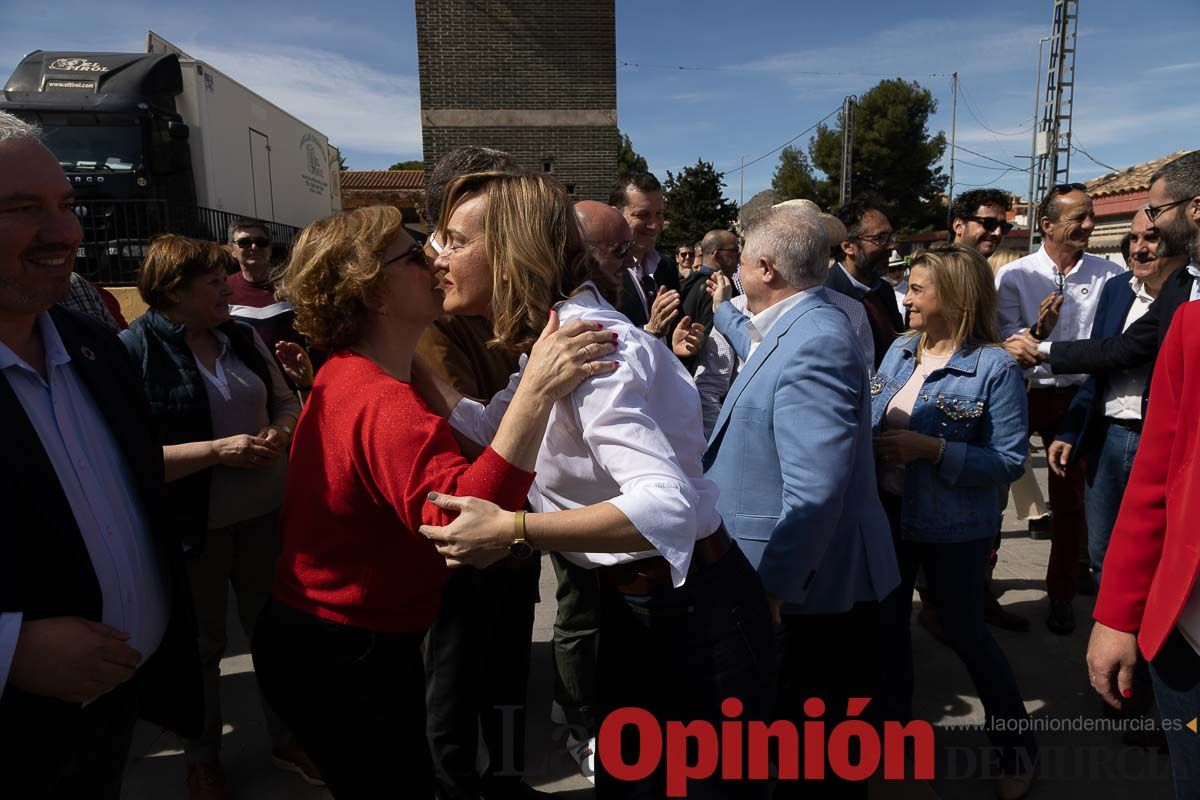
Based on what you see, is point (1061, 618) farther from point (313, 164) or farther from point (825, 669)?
point (313, 164)

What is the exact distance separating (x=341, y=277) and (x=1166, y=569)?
6.33 feet

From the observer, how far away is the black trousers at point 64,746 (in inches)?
57.6

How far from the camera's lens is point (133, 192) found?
1060 cm

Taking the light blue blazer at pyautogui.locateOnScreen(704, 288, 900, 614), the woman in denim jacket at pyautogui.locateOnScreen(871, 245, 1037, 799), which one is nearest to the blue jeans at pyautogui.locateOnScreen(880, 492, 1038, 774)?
the woman in denim jacket at pyautogui.locateOnScreen(871, 245, 1037, 799)

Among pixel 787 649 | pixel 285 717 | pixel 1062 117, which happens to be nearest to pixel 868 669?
pixel 787 649

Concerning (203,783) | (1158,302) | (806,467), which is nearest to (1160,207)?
(1158,302)

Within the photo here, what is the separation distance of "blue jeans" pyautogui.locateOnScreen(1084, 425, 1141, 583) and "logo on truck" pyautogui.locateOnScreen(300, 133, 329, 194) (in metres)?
16.6

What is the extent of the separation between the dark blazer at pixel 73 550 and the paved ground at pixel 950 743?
4.47 feet

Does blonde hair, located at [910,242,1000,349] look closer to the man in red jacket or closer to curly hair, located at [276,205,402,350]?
the man in red jacket

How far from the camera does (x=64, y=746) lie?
61.9 inches

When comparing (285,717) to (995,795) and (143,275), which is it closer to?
(143,275)

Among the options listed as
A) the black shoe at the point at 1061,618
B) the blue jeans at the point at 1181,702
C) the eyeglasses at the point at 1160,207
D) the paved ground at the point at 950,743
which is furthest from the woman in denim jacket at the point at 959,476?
the black shoe at the point at 1061,618

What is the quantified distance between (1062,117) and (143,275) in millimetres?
20239

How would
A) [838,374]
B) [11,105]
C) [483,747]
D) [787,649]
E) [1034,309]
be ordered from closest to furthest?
[838,374] < [787,649] < [483,747] < [1034,309] < [11,105]
